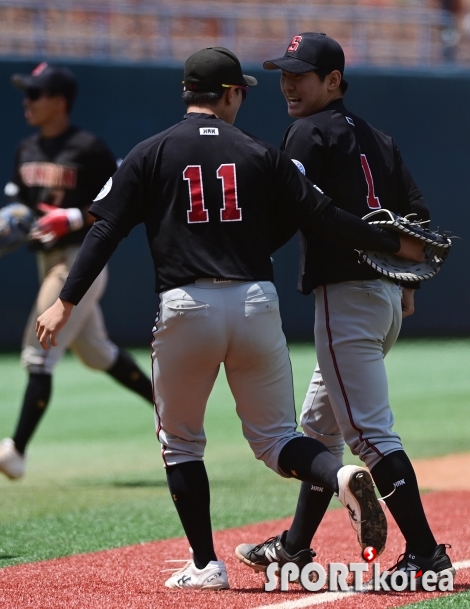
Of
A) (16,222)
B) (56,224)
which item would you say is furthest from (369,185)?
(16,222)

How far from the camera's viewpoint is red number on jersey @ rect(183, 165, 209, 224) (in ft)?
11.8

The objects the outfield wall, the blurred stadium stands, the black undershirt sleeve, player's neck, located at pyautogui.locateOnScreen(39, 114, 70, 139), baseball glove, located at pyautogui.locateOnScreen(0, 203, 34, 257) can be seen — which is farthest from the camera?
the blurred stadium stands

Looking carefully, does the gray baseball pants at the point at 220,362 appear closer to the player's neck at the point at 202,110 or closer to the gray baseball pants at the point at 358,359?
the gray baseball pants at the point at 358,359

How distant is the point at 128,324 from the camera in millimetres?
14180

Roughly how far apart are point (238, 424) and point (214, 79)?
5.25 meters

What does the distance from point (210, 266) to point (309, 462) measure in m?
0.74

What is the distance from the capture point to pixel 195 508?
375cm

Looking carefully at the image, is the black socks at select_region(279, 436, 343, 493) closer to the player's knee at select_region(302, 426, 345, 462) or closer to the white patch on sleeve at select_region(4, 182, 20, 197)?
the player's knee at select_region(302, 426, 345, 462)

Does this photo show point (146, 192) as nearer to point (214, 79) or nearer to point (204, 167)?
point (204, 167)

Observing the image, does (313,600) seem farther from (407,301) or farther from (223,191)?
(223,191)

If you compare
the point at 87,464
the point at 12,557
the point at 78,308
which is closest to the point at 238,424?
the point at 87,464

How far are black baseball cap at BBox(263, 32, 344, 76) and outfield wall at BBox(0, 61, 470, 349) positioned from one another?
10.1 metres

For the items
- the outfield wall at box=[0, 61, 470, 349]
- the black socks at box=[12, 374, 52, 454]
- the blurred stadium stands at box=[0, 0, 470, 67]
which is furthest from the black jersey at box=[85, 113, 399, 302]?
the blurred stadium stands at box=[0, 0, 470, 67]

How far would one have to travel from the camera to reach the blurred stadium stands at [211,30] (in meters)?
14.3
